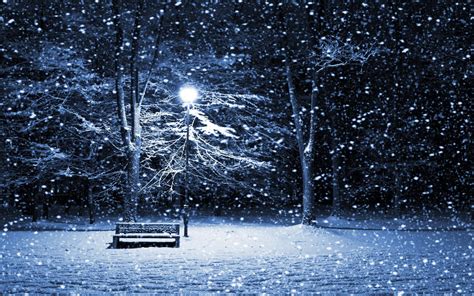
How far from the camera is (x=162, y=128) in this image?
71.0ft

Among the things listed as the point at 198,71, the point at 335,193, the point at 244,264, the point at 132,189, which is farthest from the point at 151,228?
the point at 335,193

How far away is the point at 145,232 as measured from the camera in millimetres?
14789

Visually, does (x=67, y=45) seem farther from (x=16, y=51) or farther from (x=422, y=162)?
(x=422, y=162)

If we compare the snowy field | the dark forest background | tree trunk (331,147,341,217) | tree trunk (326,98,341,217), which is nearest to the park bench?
the snowy field

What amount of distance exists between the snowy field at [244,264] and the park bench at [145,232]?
57 cm

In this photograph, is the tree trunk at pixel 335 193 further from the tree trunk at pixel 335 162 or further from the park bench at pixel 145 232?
the park bench at pixel 145 232

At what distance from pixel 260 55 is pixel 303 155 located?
17.3ft

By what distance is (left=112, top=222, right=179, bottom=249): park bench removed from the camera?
1414 cm

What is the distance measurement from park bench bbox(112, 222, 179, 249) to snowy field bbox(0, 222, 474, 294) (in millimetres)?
573

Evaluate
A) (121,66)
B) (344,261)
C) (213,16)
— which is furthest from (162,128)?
(344,261)

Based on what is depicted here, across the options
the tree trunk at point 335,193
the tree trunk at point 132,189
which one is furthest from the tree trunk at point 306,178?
the tree trunk at point 132,189

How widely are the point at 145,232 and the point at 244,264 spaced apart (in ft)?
15.9

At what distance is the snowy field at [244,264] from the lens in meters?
8.32

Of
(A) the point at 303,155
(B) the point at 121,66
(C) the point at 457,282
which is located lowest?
(C) the point at 457,282
